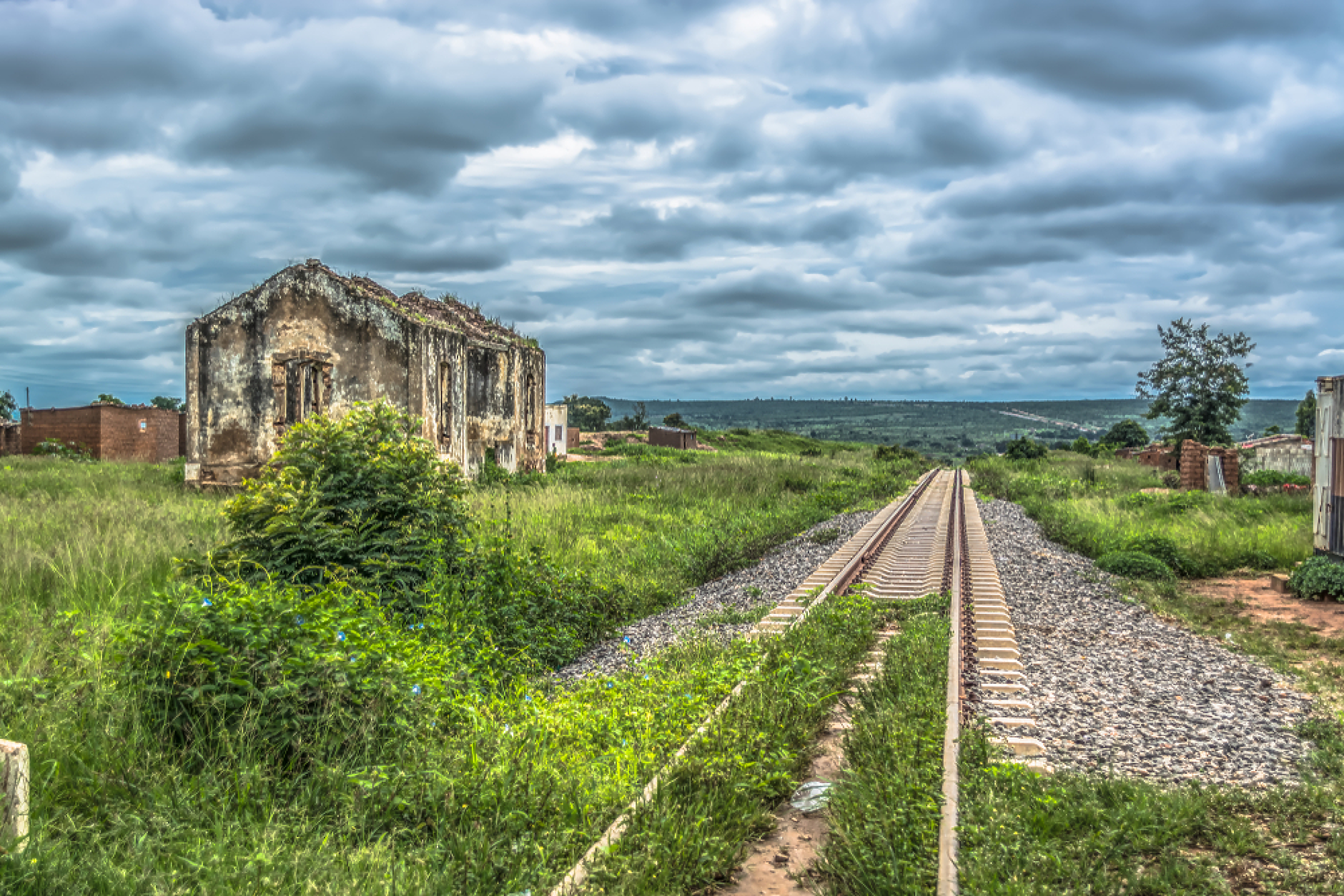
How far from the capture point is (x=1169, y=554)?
13.1 meters

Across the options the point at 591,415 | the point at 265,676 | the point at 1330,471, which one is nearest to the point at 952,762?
the point at 265,676

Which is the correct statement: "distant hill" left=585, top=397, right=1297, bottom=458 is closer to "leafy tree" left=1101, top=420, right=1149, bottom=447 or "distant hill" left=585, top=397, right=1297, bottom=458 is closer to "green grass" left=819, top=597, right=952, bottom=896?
"leafy tree" left=1101, top=420, right=1149, bottom=447

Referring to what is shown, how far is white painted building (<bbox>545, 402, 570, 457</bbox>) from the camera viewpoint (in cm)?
4512

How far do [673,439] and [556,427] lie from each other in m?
14.3

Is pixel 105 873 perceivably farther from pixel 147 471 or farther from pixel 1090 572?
pixel 147 471

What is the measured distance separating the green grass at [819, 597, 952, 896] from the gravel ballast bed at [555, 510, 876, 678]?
2.43 m

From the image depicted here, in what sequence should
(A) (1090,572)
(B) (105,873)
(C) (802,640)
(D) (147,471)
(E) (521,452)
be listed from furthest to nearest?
(E) (521,452), (D) (147,471), (A) (1090,572), (C) (802,640), (B) (105,873)

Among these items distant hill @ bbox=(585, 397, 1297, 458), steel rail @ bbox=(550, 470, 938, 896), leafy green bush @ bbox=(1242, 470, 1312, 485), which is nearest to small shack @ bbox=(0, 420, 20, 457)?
steel rail @ bbox=(550, 470, 938, 896)

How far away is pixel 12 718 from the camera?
174 inches

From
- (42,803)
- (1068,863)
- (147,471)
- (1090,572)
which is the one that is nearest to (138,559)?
(42,803)

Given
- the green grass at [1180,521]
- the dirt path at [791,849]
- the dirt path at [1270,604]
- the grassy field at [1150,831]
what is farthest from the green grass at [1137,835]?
the green grass at [1180,521]

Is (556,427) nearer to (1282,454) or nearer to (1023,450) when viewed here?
(1023,450)

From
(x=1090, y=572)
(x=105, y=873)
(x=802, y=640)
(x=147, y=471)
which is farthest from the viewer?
(x=147, y=471)

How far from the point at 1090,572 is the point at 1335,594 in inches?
111
